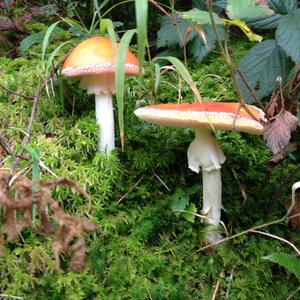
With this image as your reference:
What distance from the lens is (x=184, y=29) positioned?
223cm

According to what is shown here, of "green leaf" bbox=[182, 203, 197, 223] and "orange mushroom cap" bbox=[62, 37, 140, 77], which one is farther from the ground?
"orange mushroom cap" bbox=[62, 37, 140, 77]

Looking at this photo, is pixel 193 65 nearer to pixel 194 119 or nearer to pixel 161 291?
pixel 194 119

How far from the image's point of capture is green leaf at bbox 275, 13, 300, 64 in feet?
5.85

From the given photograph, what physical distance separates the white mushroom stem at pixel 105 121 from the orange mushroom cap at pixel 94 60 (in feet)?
0.69

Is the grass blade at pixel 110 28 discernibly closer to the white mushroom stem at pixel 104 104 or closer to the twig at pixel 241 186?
the white mushroom stem at pixel 104 104

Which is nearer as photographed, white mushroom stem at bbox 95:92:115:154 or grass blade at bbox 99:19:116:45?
grass blade at bbox 99:19:116:45

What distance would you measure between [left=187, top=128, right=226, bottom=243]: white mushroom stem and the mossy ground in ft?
0.21

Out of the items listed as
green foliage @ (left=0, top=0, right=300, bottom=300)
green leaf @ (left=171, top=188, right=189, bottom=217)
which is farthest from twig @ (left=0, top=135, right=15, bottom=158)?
green leaf @ (left=171, top=188, right=189, bottom=217)

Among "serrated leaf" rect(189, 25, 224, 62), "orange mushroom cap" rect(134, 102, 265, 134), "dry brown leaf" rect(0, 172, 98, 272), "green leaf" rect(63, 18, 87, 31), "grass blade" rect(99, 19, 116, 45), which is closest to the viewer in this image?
"dry brown leaf" rect(0, 172, 98, 272)

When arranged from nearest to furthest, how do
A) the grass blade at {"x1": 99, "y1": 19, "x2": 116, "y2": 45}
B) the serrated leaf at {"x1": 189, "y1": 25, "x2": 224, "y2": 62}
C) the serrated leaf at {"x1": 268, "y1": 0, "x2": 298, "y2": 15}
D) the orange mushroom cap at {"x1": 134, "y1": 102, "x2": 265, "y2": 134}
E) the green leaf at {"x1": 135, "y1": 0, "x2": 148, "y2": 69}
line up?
the green leaf at {"x1": 135, "y1": 0, "x2": 148, "y2": 69} < the orange mushroom cap at {"x1": 134, "y1": 102, "x2": 265, "y2": 134} < the grass blade at {"x1": 99, "y1": 19, "x2": 116, "y2": 45} < the serrated leaf at {"x1": 268, "y1": 0, "x2": 298, "y2": 15} < the serrated leaf at {"x1": 189, "y1": 25, "x2": 224, "y2": 62}

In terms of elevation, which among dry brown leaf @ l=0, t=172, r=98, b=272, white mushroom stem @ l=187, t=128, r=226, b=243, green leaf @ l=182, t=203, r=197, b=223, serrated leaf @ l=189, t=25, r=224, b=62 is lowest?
green leaf @ l=182, t=203, r=197, b=223

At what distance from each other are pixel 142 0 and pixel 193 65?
53.1 inches

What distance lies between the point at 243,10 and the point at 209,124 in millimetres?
366

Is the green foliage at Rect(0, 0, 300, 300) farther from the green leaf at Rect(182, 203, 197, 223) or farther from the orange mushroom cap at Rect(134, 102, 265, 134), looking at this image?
the orange mushroom cap at Rect(134, 102, 265, 134)
